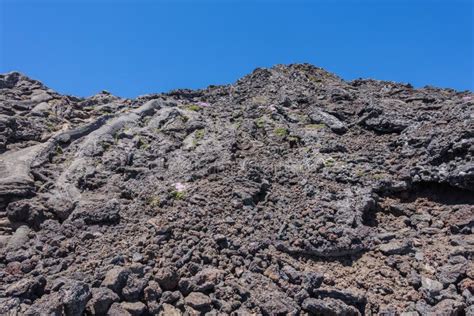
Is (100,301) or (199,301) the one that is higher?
(199,301)

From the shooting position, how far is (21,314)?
6.41m

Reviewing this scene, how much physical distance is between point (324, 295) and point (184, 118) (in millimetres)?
10074

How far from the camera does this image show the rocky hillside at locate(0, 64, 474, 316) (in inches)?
293

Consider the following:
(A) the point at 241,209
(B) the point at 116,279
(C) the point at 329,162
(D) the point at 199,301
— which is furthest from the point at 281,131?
(B) the point at 116,279

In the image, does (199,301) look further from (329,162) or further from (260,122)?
(260,122)

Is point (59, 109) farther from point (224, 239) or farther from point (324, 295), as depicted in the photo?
point (324, 295)

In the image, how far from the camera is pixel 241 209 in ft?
32.9

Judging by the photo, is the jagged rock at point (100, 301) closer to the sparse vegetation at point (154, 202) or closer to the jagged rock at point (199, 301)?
the jagged rock at point (199, 301)

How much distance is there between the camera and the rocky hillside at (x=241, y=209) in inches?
293

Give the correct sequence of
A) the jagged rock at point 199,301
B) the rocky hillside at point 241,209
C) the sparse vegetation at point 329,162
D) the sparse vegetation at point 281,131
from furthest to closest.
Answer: the sparse vegetation at point 281,131
the sparse vegetation at point 329,162
the rocky hillside at point 241,209
the jagged rock at point 199,301

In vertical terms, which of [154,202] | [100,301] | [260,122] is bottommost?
[100,301]

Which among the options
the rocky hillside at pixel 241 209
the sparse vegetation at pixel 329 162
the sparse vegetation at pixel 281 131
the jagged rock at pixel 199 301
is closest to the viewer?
the jagged rock at pixel 199 301

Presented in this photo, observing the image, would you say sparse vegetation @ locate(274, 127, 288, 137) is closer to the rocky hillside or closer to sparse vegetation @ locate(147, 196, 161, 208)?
the rocky hillside

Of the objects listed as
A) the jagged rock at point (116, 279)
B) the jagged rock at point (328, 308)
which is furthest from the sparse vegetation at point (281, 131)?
the jagged rock at point (116, 279)
